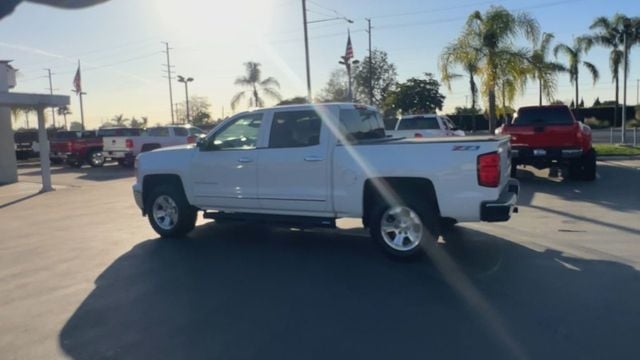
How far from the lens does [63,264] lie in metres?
7.16

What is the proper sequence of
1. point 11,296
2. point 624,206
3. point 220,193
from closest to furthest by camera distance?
1. point 11,296
2. point 220,193
3. point 624,206

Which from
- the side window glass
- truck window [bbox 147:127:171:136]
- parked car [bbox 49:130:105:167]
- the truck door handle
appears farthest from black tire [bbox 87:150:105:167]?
the truck door handle

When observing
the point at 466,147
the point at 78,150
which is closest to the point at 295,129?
the point at 466,147

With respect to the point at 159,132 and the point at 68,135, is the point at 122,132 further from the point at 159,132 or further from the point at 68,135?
the point at 68,135

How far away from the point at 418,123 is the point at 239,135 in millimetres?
10931

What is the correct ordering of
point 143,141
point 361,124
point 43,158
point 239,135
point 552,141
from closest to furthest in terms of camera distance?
point 361,124 → point 239,135 → point 552,141 → point 43,158 → point 143,141

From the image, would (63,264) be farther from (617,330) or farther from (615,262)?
(615,262)

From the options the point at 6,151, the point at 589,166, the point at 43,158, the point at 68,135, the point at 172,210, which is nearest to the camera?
the point at 172,210

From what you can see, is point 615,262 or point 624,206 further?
point 624,206

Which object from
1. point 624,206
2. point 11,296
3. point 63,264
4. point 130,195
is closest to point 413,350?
point 11,296

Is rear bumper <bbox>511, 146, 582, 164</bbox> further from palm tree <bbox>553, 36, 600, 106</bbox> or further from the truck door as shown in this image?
palm tree <bbox>553, 36, 600, 106</bbox>

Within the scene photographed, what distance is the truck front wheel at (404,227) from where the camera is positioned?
6504 millimetres

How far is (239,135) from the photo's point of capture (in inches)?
314

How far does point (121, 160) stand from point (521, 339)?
23.5 metres
